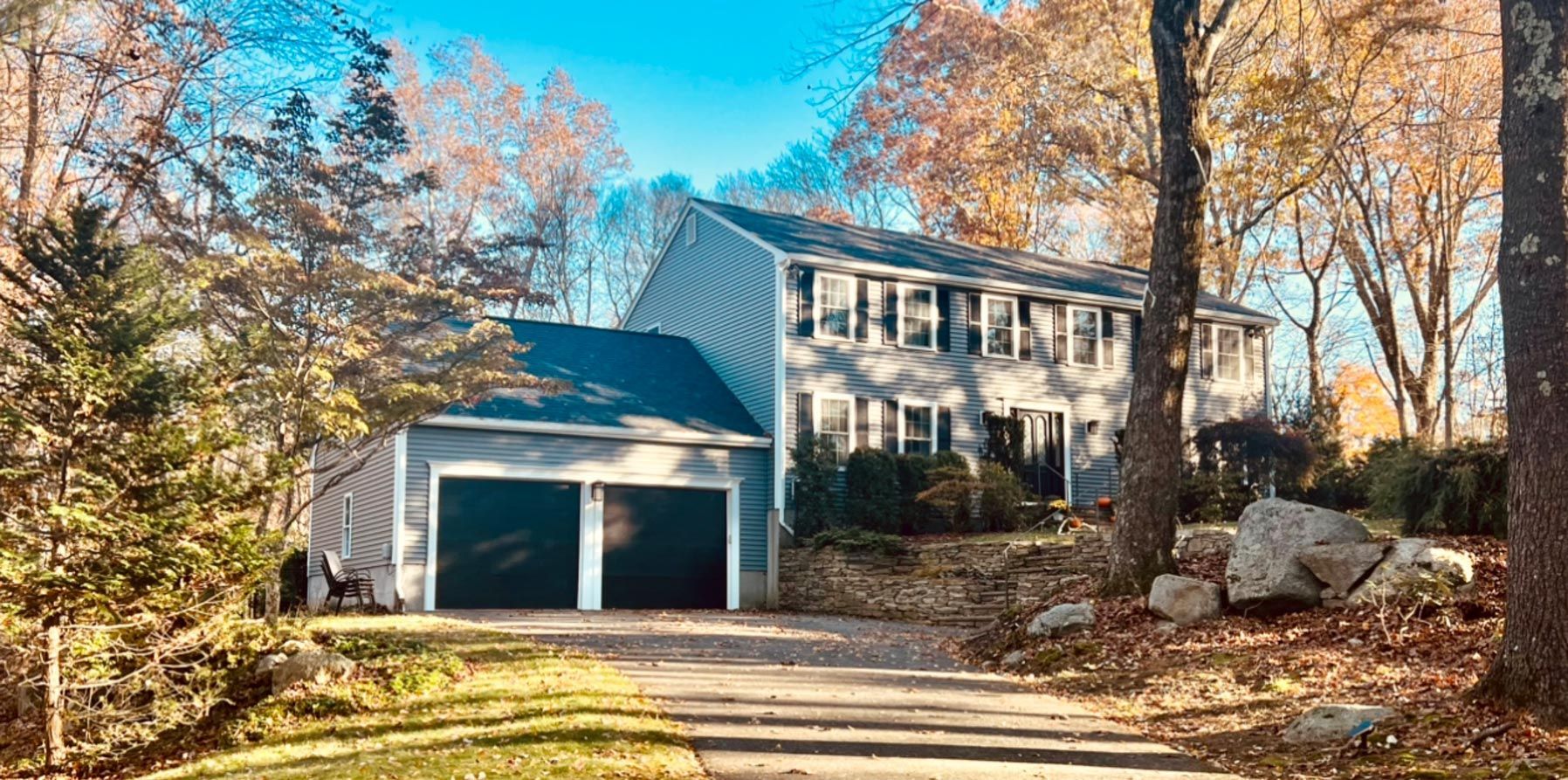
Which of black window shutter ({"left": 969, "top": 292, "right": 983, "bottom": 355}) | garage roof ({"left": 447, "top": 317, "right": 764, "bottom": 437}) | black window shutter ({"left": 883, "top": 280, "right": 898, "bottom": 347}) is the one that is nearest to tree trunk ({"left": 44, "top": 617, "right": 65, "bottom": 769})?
garage roof ({"left": 447, "top": 317, "right": 764, "bottom": 437})

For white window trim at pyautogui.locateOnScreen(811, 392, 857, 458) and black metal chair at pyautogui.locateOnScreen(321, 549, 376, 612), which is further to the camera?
white window trim at pyautogui.locateOnScreen(811, 392, 857, 458)

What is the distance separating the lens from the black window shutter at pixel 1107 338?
2534 cm

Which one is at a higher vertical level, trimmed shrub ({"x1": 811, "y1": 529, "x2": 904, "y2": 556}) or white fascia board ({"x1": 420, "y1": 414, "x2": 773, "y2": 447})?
white fascia board ({"x1": 420, "y1": 414, "x2": 773, "y2": 447})

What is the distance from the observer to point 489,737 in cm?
812

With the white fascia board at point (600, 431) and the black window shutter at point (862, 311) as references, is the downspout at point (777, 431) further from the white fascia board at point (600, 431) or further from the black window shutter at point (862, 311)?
the black window shutter at point (862, 311)

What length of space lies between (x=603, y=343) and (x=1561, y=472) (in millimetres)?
17968

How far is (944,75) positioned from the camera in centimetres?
3259

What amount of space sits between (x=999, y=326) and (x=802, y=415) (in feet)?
15.8

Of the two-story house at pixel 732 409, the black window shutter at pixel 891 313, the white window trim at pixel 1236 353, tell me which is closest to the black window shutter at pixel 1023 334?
the two-story house at pixel 732 409

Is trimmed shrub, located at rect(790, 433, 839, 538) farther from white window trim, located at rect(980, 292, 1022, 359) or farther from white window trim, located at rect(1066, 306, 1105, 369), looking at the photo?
white window trim, located at rect(1066, 306, 1105, 369)

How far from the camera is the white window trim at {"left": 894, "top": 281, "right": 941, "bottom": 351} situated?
2311cm

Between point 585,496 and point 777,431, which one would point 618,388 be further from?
point 777,431

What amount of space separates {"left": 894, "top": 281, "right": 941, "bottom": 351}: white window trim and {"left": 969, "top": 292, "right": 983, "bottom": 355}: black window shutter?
0.69 m

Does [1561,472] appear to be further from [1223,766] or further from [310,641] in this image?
[310,641]
